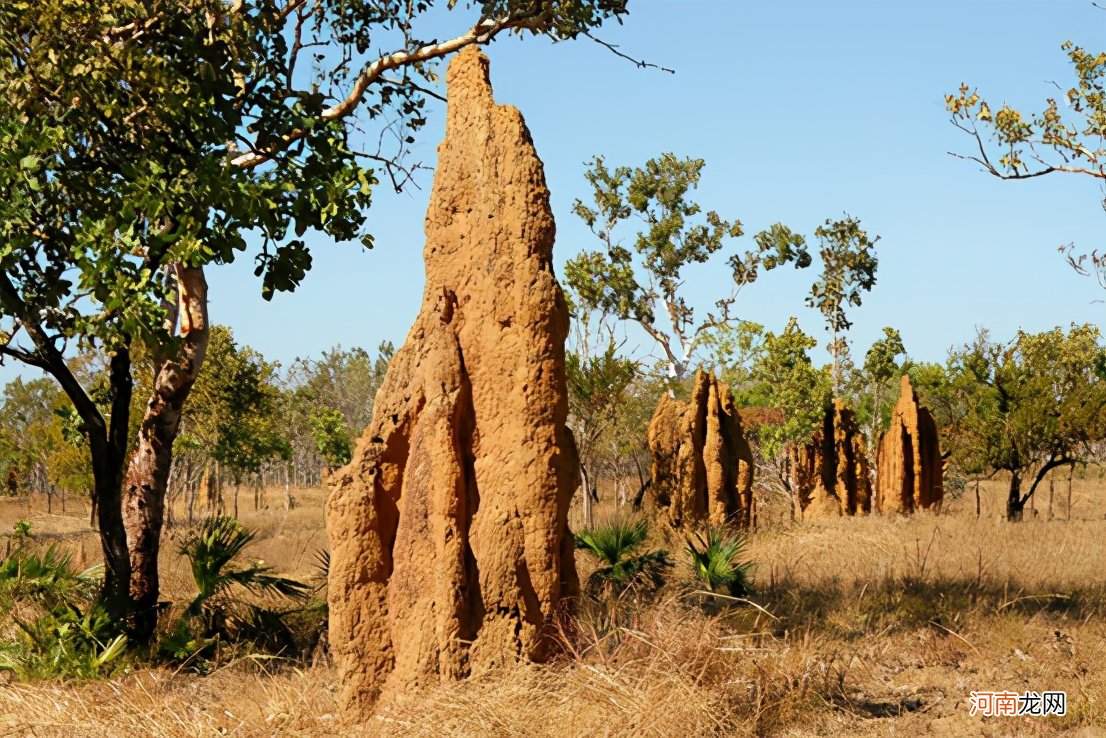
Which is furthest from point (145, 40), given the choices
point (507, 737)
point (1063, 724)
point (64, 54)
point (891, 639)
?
point (1063, 724)

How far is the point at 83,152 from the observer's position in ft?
32.2

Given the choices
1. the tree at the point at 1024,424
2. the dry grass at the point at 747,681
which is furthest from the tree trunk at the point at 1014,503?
the dry grass at the point at 747,681

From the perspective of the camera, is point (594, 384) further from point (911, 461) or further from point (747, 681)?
point (747, 681)

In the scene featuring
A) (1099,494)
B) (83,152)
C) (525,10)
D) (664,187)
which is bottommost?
(1099,494)

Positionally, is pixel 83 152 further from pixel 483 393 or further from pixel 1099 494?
pixel 1099 494

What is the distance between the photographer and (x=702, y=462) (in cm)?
2100

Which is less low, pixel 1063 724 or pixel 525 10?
pixel 525 10

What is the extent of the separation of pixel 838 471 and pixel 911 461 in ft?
7.62

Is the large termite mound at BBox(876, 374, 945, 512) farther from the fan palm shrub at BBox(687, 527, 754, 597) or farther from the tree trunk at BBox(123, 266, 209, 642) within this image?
the tree trunk at BBox(123, 266, 209, 642)

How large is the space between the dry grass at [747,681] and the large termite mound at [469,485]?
1.05 feet

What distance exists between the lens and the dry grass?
6727mm

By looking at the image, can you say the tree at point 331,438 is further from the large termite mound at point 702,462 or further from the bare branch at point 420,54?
the bare branch at point 420,54

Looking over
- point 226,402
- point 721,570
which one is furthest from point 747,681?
point 226,402

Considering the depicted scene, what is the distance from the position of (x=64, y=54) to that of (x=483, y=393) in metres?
4.86
